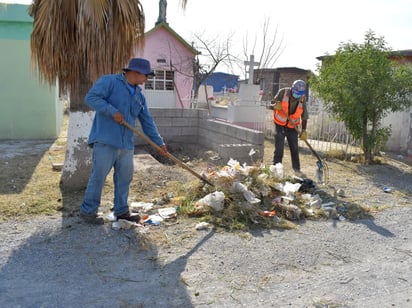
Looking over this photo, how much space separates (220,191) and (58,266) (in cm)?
221

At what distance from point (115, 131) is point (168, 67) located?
52.6 ft

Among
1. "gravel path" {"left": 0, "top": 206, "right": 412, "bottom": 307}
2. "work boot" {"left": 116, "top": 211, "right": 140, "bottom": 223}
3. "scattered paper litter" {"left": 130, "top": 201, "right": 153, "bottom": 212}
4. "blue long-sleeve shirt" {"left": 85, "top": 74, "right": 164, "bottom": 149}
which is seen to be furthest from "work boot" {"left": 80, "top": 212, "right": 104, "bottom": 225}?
"blue long-sleeve shirt" {"left": 85, "top": 74, "right": 164, "bottom": 149}

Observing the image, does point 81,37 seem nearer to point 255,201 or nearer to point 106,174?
point 106,174

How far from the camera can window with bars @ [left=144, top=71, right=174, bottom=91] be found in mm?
19781

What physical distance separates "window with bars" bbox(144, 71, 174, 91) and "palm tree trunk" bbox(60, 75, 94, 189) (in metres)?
14.1

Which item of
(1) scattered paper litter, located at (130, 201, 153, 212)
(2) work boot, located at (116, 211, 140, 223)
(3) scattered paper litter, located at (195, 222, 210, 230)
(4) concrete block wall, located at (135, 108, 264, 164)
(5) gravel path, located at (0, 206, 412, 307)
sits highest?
(4) concrete block wall, located at (135, 108, 264, 164)

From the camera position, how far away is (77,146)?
19.2 ft

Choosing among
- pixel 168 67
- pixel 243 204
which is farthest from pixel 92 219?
pixel 168 67

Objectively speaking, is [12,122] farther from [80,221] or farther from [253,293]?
[253,293]

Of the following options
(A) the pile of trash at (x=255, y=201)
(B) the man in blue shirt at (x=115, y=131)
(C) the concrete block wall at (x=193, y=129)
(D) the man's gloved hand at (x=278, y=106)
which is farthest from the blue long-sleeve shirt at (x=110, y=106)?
(C) the concrete block wall at (x=193, y=129)

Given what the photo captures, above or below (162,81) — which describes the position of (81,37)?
above

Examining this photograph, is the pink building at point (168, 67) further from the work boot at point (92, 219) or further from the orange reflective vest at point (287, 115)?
the work boot at point (92, 219)

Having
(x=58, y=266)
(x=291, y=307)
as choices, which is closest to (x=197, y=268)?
(x=291, y=307)

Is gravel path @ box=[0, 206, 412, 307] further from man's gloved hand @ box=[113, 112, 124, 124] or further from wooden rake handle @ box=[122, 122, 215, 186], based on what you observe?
man's gloved hand @ box=[113, 112, 124, 124]
